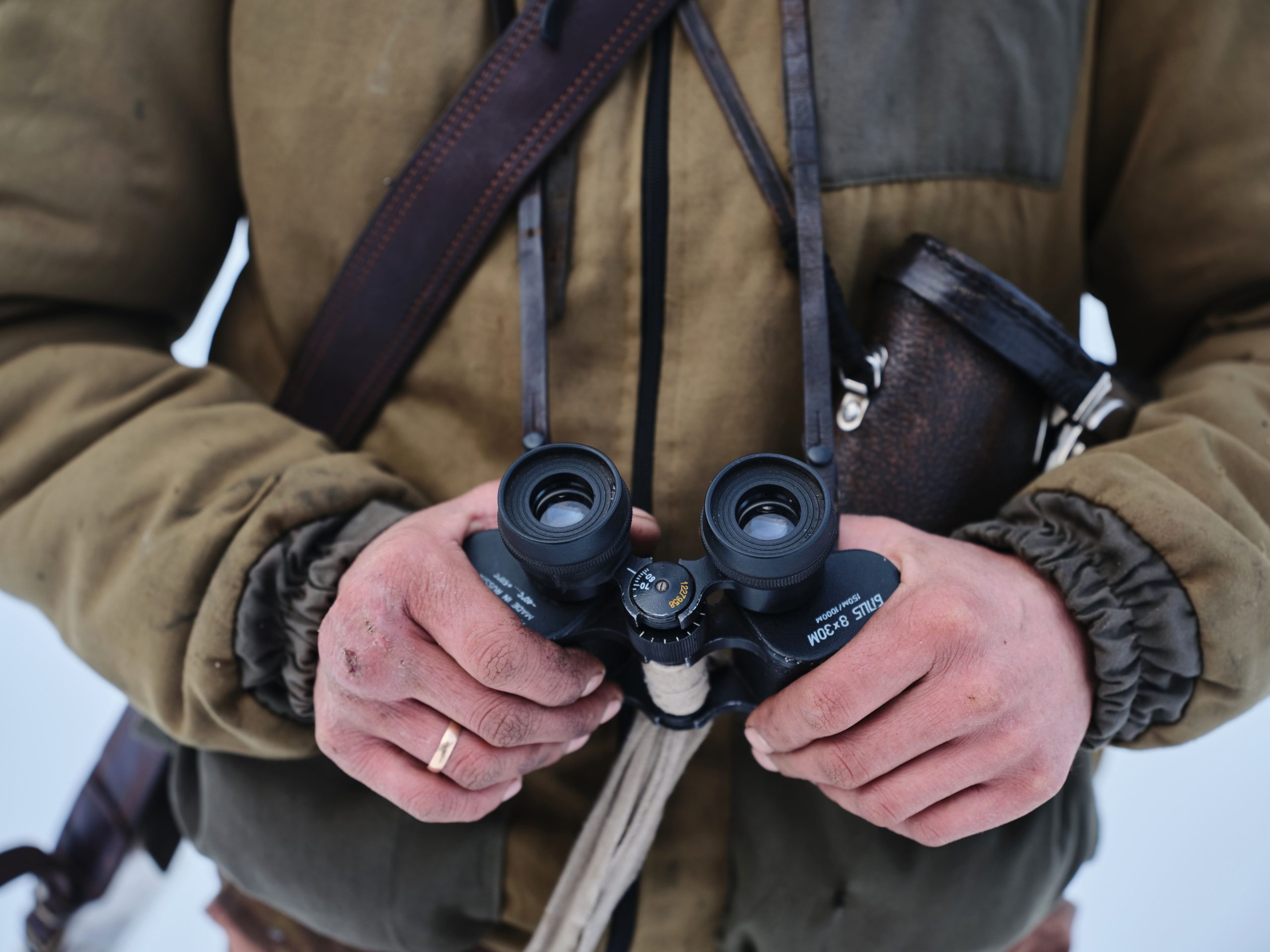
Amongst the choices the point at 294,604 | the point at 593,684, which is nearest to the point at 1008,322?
the point at 593,684

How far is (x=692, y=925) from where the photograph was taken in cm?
103

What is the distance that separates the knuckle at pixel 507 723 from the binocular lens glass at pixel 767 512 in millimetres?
263

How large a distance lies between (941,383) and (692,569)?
14.7 inches

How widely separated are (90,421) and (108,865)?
787 mm

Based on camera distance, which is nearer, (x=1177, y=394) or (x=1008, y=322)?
(x=1008, y=322)

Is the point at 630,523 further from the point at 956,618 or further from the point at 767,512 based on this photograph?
the point at 956,618

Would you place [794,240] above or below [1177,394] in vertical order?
above

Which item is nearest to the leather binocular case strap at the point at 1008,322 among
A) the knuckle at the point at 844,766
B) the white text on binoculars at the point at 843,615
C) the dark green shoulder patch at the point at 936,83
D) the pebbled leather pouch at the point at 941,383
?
the pebbled leather pouch at the point at 941,383

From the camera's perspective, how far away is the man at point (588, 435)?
81 centimetres

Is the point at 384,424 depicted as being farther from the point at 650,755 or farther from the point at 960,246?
the point at 960,246

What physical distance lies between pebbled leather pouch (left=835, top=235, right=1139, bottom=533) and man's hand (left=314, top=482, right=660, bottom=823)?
273mm

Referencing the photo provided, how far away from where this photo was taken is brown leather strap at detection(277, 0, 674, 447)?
941mm

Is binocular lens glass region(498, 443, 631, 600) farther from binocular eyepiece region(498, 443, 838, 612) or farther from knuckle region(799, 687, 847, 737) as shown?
knuckle region(799, 687, 847, 737)

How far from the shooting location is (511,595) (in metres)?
0.78
